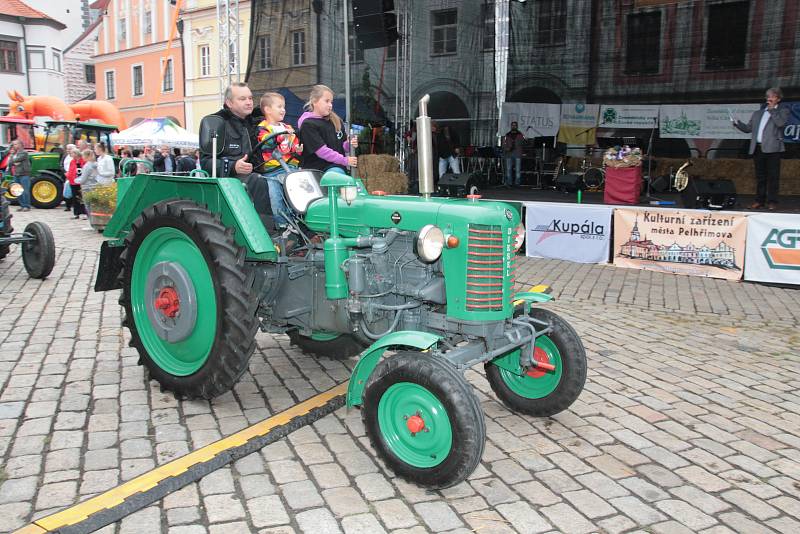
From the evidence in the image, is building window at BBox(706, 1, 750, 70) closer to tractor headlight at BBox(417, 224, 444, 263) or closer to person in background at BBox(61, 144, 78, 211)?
tractor headlight at BBox(417, 224, 444, 263)

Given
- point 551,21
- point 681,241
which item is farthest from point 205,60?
point 681,241

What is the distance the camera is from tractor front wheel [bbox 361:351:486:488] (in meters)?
2.55

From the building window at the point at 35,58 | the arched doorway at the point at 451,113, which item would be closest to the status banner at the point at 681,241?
the arched doorway at the point at 451,113

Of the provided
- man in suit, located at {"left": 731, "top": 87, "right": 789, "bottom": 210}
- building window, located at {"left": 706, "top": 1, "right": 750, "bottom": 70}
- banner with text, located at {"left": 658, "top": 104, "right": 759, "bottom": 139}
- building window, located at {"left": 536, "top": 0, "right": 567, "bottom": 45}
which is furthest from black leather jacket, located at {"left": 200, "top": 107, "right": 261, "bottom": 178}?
banner with text, located at {"left": 658, "top": 104, "right": 759, "bottom": 139}

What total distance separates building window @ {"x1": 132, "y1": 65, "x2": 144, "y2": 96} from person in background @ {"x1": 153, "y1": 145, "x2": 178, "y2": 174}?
22.3m

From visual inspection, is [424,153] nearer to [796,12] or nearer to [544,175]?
[796,12]

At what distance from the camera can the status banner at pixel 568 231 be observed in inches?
326

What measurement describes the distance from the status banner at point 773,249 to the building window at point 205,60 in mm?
28025

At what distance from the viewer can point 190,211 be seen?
135 inches

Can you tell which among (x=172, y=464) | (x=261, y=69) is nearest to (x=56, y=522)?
(x=172, y=464)

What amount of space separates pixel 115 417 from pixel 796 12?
536 inches

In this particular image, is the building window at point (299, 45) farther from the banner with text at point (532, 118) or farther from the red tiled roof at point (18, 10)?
the red tiled roof at point (18, 10)

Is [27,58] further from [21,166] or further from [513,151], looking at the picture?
[513,151]

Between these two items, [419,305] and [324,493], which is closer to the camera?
[324,493]
